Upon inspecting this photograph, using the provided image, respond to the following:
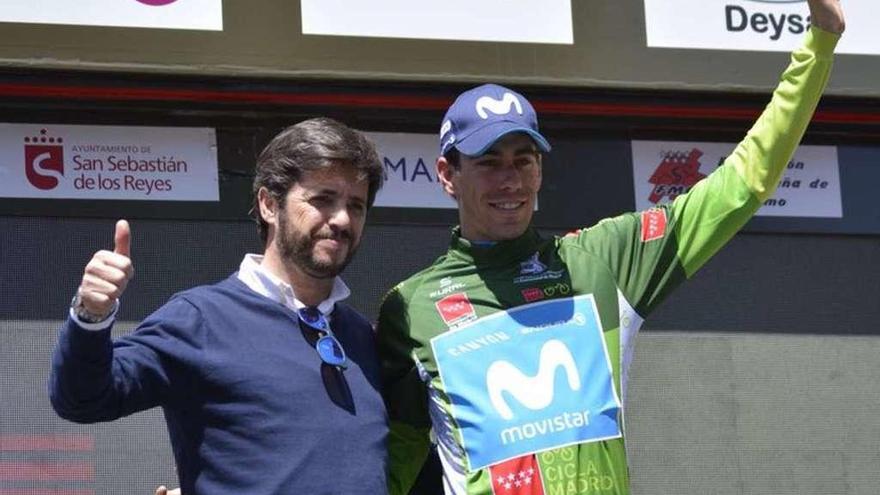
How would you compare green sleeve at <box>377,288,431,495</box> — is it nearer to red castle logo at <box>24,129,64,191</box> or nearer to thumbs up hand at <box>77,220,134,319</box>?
thumbs up hand at <box>77,220,134,319</box>

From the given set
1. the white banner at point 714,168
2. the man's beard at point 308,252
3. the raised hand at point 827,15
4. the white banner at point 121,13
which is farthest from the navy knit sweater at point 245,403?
the white banner at point 714,168

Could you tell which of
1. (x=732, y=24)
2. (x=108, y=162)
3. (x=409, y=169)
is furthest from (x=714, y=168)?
(x=108, y=162)

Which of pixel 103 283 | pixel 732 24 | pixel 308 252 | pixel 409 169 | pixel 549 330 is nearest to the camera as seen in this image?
pixel 103 283

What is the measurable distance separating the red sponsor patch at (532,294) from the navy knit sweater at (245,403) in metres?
0.41

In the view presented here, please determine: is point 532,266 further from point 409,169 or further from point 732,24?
point 732,24

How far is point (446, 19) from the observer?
4.88 meters

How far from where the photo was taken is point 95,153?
479cm

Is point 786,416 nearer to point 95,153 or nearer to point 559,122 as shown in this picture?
point 559,122

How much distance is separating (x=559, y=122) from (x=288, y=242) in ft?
6.53

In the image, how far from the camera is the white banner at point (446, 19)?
15.8 feet

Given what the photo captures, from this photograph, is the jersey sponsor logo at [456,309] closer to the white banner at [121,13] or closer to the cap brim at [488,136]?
the cap brim at [488,136]

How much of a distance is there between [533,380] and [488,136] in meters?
0.48

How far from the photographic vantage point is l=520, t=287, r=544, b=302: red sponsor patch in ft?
10.9

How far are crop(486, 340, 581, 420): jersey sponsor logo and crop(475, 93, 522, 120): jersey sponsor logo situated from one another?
1.54 ft
